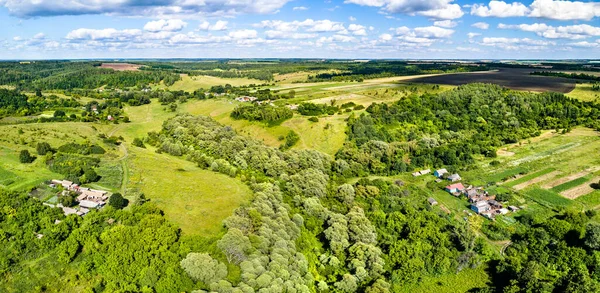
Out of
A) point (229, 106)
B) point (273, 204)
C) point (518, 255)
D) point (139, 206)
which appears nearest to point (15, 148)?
point (139, 206)

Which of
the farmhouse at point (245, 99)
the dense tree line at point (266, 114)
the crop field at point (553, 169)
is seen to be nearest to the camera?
the crop field at point (553, 169)

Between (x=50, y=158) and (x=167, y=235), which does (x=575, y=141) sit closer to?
(x=167, y=235)

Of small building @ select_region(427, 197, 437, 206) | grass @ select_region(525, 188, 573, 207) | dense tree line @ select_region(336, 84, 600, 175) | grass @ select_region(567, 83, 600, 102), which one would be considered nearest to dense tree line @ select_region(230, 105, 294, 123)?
dense tree line @ select_region(336, 84, 600, 175)

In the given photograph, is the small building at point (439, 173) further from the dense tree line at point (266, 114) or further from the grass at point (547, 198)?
the dense tree line at point (266, 114)

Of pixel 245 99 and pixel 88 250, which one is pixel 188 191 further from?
pixel 245 99

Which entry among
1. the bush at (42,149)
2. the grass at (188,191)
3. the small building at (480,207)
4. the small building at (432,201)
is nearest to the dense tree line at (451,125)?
the small building at (432,201)
